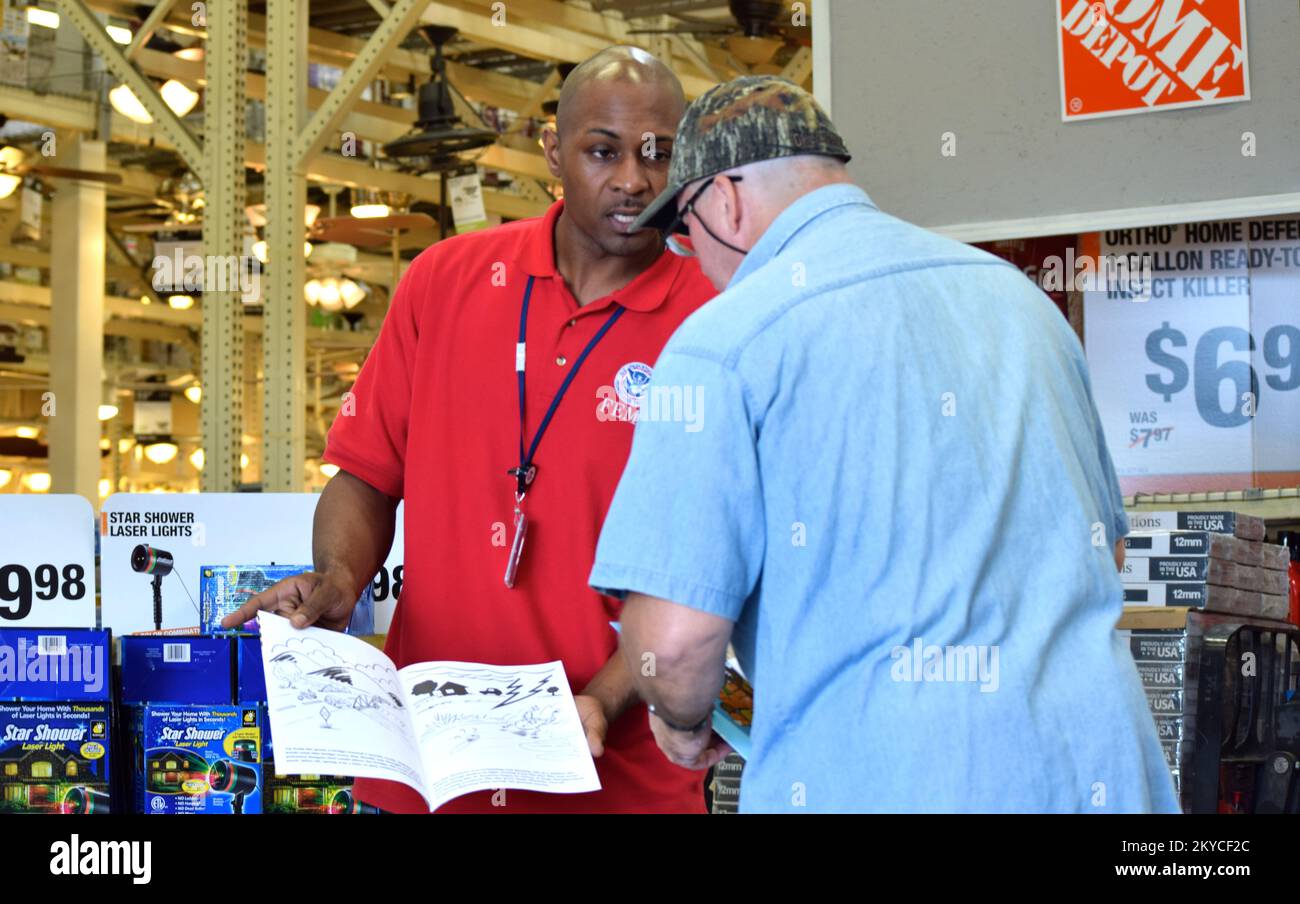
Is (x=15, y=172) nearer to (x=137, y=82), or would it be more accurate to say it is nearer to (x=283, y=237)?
(x=137, y=82)

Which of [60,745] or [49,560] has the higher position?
[49,560]

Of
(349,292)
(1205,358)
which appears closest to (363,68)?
(1205,358)

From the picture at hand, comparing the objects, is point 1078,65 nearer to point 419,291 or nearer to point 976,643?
point 419,291

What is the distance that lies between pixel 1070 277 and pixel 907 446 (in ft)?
11.0

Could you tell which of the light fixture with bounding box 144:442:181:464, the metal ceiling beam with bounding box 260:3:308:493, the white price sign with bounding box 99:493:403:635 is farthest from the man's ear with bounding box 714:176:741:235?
the light fixture with bounding box 144:442:181:464

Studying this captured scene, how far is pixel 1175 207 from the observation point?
4.34 meters

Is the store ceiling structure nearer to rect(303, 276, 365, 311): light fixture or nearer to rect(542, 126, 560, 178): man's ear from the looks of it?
rect(303, 276, 365, 311): light fixture

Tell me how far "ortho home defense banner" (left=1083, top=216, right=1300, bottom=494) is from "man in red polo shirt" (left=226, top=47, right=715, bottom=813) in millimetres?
2547

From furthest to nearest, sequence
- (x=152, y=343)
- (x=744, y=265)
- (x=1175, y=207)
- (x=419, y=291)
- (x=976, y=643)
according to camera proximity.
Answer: (x=152, y=343)
(x=1175, y=207)
(x=419, y=291)
(x=744, y=265)
(x=976, y=643)

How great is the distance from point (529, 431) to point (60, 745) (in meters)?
1.62

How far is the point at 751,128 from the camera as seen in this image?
1737 millimetres

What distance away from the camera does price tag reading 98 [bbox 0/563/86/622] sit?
4172 millimetres

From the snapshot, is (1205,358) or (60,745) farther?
(1205,358)
